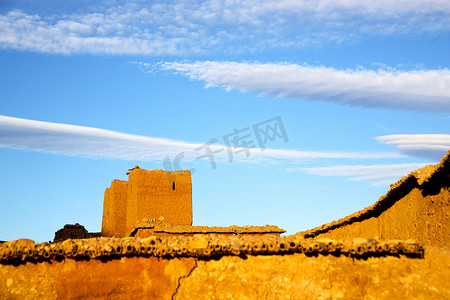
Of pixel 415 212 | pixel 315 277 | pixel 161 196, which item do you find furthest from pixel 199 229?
pixel 315 277

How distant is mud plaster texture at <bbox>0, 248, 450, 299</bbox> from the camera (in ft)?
23.8

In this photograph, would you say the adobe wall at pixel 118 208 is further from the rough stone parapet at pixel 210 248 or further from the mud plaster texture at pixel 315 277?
the mud plaster texture at pixel 315 277

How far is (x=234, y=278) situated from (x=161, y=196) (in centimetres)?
1680

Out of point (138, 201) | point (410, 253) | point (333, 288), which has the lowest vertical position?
point (333, 288)

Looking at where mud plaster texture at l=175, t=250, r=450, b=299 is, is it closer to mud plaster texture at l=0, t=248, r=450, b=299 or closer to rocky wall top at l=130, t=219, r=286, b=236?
mud plaster texture at l=0, t=248, r=450, b=299

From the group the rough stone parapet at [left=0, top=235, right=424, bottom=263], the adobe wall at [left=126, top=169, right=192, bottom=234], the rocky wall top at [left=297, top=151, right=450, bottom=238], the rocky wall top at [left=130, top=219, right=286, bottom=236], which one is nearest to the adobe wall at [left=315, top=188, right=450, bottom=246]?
the rocky wall top at [left=297, top=151, right=450, bottom=238]

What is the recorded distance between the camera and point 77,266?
24.4ft

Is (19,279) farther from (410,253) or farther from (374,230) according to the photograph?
(374,230)

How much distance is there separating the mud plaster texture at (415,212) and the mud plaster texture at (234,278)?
111 inches

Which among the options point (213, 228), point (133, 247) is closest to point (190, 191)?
point (213, 228)

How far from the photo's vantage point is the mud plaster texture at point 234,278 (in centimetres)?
724

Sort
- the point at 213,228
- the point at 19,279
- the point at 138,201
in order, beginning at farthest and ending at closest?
the point at 138,201, the point at 213,228, the point at 19,279

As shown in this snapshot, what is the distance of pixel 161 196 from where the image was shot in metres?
23.9

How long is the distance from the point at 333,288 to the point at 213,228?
12755 mm
